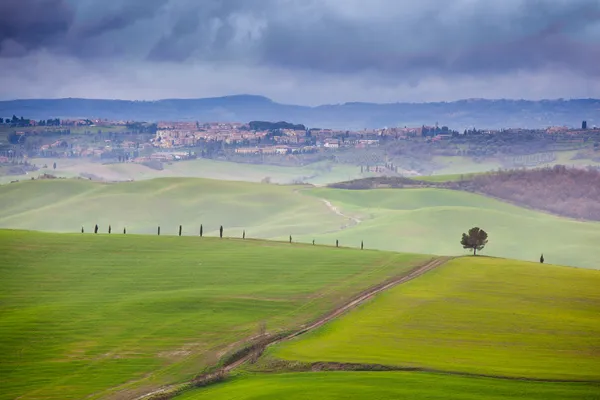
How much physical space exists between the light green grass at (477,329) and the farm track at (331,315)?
102 cm

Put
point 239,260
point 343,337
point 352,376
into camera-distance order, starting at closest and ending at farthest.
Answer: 1. point 352,376
2. point 343,337
3. point 239,260

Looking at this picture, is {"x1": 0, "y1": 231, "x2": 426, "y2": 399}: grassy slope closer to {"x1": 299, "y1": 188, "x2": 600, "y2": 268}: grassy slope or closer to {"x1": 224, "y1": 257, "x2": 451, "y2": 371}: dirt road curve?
{"x1": 224, "y1": 257, "x2": 451, "y2": 371}: dirt road curve

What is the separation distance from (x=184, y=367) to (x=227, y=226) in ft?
427

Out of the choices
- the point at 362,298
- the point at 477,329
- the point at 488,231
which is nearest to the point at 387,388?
the point at 477,329

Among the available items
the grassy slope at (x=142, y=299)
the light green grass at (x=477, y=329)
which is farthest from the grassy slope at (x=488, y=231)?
the light green grass at (x=477, y=329)

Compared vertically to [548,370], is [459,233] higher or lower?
higher

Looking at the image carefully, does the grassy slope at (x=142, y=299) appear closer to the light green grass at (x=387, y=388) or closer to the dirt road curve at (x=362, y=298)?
the dirt road curve at (x=362, y=298)

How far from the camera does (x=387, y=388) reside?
171ft

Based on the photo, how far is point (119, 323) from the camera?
7019 centimetres

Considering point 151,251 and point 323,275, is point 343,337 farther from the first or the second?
point 151,251

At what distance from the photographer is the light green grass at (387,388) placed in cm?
5066

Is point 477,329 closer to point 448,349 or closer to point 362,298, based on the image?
point 448,349

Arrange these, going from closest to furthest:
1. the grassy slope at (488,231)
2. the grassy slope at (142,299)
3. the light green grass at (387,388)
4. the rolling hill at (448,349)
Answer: the light green grass at (387,388)
the rolling hill at (448,349)
the grassy slope at (142,299)
the grassy slope at (488,231)

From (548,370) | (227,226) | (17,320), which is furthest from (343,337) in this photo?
(227,226)
